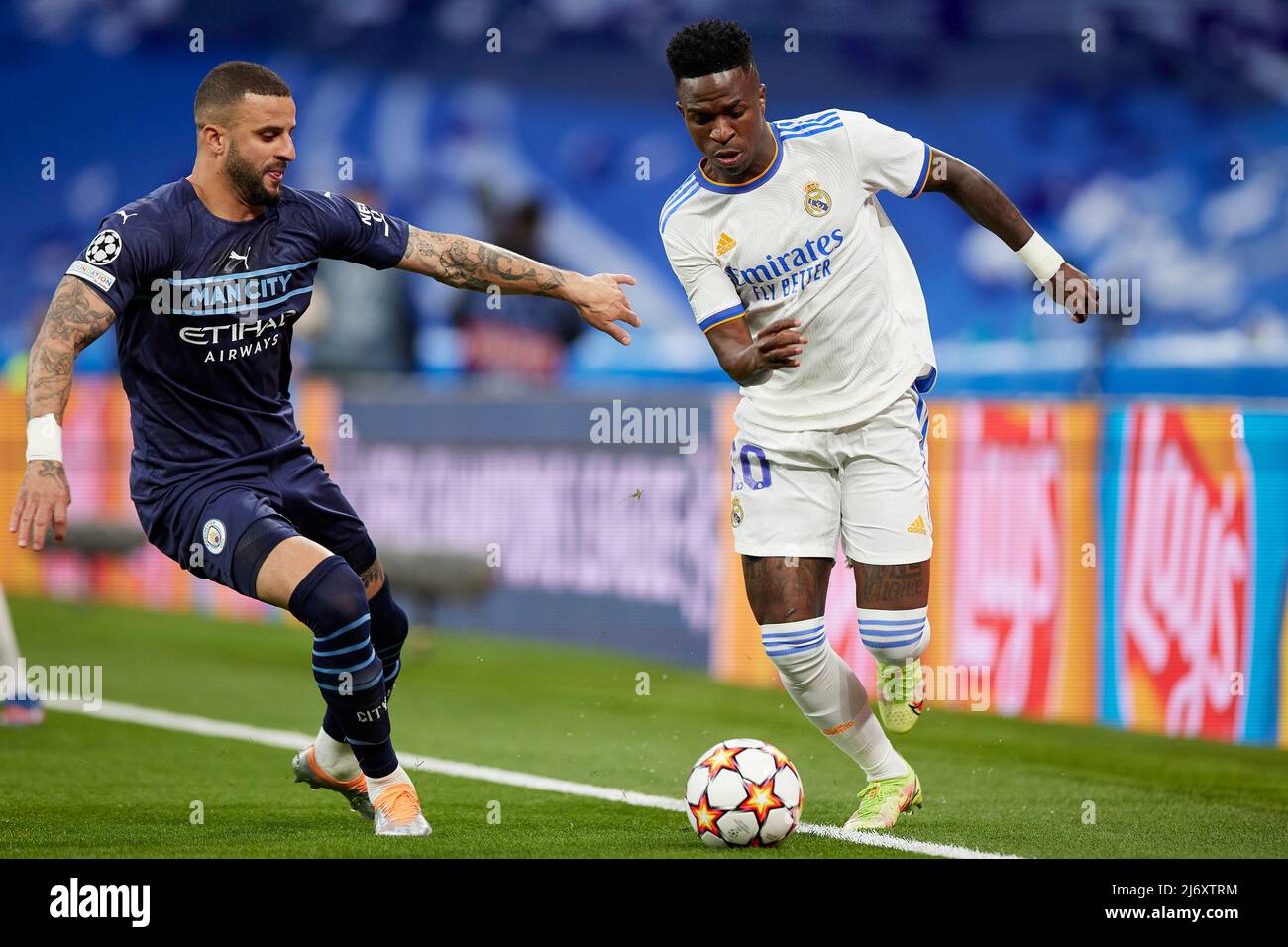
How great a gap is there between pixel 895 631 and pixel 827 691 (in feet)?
1.03

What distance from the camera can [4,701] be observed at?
30.2 feet

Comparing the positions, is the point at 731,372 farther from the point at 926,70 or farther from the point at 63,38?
the point at 63,38

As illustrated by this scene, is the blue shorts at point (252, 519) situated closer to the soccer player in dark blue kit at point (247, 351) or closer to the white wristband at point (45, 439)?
the soccer player in dark blue kit at point (247, 351)

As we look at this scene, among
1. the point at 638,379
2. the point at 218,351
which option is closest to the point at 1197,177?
the point at 638,379

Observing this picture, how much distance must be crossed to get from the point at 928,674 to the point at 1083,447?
5.20 ft

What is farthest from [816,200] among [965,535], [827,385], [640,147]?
[640,147]

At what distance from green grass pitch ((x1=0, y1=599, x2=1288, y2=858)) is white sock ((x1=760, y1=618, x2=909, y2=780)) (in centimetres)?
29

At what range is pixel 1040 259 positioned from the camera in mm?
6301

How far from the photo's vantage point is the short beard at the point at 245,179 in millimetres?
5828

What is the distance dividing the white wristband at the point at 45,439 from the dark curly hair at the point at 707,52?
2179mm

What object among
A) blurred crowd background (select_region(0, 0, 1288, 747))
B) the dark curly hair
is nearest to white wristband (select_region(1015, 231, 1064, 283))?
the dark curly hair

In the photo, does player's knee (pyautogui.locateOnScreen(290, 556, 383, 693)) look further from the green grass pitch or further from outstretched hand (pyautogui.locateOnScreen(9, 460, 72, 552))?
outstretched hand (pyautogui.locateOnScreen(9, 460, 72, 552))

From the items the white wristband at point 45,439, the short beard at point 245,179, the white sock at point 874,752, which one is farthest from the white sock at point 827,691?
the white wristband at point 45,439

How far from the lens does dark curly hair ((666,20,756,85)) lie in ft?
18.9
